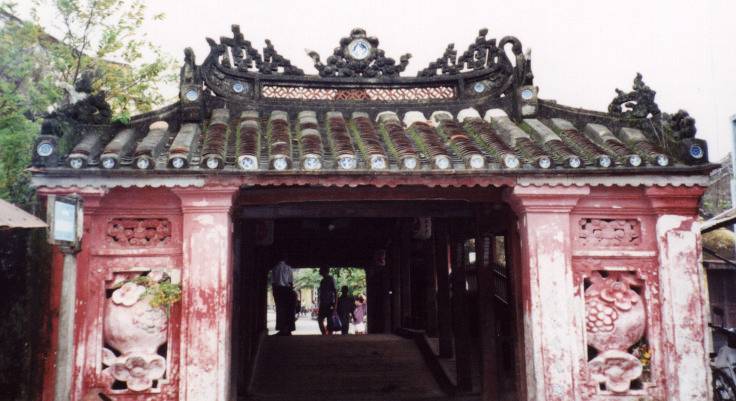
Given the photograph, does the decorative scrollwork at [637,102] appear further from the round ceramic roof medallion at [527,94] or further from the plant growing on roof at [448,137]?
the plant growing on roof at [448,137]

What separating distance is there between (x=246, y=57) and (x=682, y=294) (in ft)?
20.2

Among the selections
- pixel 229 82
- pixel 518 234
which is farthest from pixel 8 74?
pixel 518 234

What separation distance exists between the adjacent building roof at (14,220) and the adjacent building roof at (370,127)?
0.49 metres

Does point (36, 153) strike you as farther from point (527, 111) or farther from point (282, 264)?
point (282, 264)

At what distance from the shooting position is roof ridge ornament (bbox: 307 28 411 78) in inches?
351

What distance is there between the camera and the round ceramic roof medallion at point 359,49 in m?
8.98

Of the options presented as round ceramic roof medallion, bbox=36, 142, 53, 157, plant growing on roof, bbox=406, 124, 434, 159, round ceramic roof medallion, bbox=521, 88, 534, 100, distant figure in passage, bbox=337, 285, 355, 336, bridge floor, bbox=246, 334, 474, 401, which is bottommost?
bridge floor, bbox=246, 334, 474, 401

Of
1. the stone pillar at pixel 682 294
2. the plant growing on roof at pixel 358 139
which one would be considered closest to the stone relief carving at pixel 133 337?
the plant growing on roof at pixel 358 139

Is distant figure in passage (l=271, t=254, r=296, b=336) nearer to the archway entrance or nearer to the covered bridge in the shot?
the archway entrance

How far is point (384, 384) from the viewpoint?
1160 cm

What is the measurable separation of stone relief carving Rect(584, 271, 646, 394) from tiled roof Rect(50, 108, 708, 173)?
1.33 meters

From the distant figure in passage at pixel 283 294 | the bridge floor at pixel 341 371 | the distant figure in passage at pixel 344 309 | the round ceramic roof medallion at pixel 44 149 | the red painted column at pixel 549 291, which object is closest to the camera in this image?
the round ceramic roof medallion at pixel 44 149

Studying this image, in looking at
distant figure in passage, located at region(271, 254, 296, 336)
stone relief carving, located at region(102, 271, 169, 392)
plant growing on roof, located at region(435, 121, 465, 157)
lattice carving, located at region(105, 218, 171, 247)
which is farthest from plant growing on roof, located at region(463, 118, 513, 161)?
distant figure in passage, located at region(271, 254, 296, 336)

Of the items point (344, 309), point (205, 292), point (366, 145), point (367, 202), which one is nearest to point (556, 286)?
point (366, 145)
